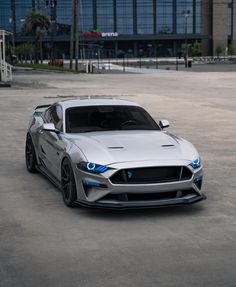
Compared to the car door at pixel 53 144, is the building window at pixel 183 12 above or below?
above

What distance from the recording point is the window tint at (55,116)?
26.9ft

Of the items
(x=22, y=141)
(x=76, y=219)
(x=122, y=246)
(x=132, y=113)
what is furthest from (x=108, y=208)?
(x=22, y=141)

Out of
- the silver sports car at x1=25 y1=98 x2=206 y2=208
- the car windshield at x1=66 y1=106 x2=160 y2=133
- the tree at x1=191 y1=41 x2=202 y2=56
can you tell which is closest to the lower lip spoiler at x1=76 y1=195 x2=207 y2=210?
the silver sports car at x1=25 y1=98 x2=206 y2=208

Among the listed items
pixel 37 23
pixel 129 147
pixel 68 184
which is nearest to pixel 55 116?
pixel 68 184

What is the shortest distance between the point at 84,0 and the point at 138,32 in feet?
51.3

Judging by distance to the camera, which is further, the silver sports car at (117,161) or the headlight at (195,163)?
the headlight at (195,163)

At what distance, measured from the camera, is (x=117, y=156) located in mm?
6586

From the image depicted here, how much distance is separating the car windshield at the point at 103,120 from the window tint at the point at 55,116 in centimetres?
18

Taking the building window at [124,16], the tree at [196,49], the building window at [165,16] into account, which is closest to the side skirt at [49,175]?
the tree at [196,49]

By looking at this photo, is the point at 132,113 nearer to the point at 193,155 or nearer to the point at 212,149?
the point at 193,155

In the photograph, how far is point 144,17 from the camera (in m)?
140

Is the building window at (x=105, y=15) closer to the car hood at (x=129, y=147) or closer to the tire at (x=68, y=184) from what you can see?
the car hood at (x=129, y=147)

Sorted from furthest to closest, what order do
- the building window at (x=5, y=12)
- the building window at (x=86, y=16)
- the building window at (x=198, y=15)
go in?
the building window at (x=198, y=15) → the building window at (x=86, y=16) → the building window at (x=5, y=12)

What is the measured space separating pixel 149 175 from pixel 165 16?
138946mm
